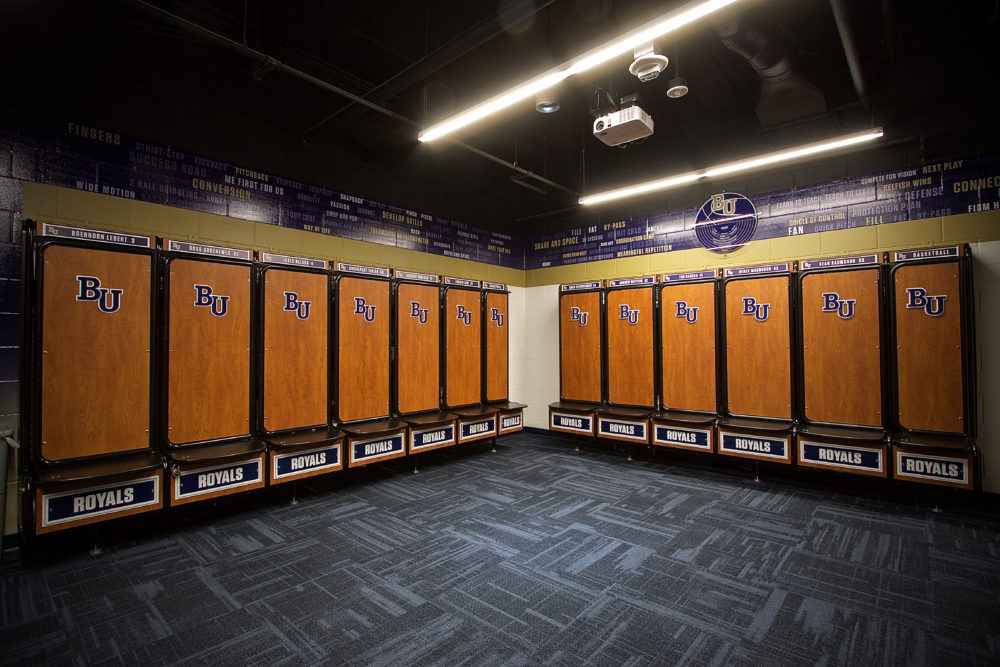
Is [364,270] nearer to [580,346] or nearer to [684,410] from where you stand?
[580,346]

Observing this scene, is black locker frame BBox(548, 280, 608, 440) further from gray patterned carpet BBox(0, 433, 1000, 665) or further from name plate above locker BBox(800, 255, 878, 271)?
name plate above locker BBox(800, 255, 878, 271)

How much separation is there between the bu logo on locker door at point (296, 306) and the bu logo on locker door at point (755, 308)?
4.49 m

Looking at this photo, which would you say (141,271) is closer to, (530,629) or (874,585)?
(530,629)

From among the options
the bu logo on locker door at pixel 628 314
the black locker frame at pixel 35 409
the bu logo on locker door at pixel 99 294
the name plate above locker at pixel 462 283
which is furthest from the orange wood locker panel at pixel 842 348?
the bu logo on locker door at pixel 99 294

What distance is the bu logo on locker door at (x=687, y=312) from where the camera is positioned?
204 inches

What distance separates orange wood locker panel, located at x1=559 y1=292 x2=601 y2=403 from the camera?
5906mm

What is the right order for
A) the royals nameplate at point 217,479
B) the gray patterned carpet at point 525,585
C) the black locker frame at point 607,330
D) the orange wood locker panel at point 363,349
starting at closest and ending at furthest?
the gray patterned carpet at point 525,585 < the royals nameplate at point 217,479 < the orange wood locker panel at point 363,349 < the black locker frame at point 607,330

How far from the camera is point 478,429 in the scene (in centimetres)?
542

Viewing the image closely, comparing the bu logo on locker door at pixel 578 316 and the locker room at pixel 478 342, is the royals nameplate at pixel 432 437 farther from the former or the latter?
the bu logo on locker door at pixel 578 316

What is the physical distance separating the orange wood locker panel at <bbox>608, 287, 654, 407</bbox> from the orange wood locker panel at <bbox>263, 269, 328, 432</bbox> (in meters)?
3.46

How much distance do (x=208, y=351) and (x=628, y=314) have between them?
14.7 feet

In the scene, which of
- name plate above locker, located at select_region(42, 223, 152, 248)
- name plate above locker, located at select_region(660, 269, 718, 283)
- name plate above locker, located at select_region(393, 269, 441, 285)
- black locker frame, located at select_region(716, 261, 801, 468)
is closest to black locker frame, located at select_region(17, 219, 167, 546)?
name plate above locker, located at select_region(42, 223, 152, 248)

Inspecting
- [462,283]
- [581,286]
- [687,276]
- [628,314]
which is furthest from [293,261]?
[687,276]

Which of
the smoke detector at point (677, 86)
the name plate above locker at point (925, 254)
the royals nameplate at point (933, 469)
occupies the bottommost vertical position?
the royals nameplate at point (933, 469)
